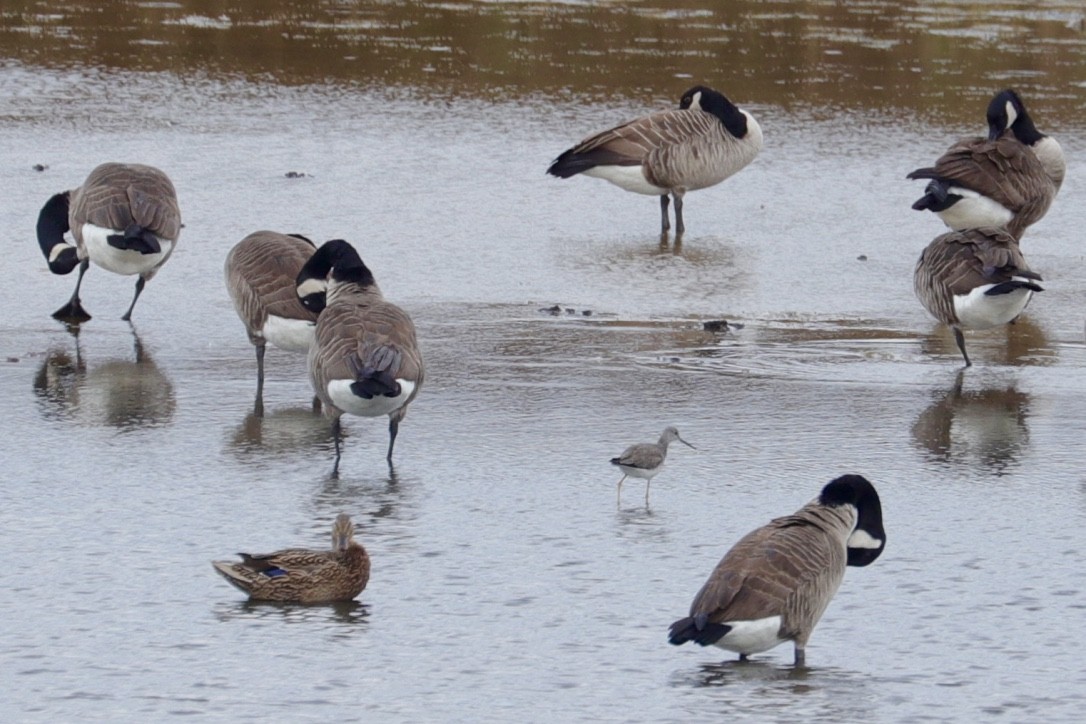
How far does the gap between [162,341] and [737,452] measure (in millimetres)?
3416

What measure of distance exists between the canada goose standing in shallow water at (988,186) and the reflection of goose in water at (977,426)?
2491 millimetres

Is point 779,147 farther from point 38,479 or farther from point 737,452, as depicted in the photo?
point 38,479

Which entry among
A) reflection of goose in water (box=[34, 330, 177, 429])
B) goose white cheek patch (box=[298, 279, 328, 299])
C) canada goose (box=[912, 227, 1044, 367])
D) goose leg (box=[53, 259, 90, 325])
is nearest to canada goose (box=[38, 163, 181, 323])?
goose leg (box=[53, 259, 90, 325])

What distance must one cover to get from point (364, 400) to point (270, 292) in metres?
1.51

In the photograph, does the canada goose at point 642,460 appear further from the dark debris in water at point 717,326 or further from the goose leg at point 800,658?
the dark debris in water at point 717,326

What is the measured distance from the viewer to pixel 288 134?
14688 mm

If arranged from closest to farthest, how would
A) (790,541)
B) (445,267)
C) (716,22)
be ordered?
1. (790,541)
2. (445,267)
3. (716,22)

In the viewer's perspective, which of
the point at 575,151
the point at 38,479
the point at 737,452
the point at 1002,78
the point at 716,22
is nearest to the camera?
the point at 38,479

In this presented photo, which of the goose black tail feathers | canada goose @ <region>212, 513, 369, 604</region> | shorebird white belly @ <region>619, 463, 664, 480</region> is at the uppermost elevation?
shorebird white belly @ <region>619, 463, 664, 480</region>

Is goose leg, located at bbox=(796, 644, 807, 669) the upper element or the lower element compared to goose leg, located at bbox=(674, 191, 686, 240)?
lower

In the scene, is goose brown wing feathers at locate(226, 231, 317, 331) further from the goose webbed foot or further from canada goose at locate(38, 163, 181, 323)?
the goose webbed foot

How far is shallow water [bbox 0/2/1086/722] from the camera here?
18.2ft

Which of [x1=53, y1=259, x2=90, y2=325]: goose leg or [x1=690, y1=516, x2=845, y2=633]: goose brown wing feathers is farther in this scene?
[x1=53, y1=259, x2=90, y2=325]: goose leg

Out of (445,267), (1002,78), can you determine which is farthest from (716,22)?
(445,267)
